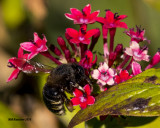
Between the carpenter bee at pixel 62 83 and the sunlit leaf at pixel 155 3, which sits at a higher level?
the sunlit leaf at pixel 155 3

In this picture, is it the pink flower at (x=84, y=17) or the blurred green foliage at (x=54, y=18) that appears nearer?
the pink flower at (x=84, y=17)

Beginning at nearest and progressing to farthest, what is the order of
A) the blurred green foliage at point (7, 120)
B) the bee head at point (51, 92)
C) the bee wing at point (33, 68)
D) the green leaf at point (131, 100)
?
the green leaf at point (131, 100) < the bee head at point (51, 92) < the bee wing at point (33, 68) < the blurred green foliage at point (7, 120)

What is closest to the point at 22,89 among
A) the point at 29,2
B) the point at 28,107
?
the point at 28,107

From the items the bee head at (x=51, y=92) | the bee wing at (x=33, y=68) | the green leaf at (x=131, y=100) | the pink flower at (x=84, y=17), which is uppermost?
the pink flower at (x=84, y=17)

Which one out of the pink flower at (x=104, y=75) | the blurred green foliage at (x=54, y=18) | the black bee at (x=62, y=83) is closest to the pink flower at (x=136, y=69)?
the pink flower at (x=104, y=75)

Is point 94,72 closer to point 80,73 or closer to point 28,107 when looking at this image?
point 80,73

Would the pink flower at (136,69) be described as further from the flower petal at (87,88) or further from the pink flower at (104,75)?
the flower petal at (87,88)

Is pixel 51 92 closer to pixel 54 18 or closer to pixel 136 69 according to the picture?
pixel 136 69

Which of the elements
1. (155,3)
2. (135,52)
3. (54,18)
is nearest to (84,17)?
(135,52)
